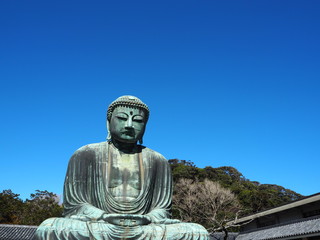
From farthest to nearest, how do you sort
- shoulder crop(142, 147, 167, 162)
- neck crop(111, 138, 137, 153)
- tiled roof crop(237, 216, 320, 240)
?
tiled roof crop(237, 216, 320, 240) → shoulder crop(142, 147, 167, 162) → neck crop(111, 138, 137, 153)

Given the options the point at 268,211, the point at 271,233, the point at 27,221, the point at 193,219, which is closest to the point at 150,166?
the point at 271,233

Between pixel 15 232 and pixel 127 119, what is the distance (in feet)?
73.2

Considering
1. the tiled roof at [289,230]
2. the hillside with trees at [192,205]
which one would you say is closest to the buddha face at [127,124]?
the tiled roof at [289,230]

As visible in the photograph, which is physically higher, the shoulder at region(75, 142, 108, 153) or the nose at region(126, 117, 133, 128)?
the nose at region(126, 117, 133, 128)

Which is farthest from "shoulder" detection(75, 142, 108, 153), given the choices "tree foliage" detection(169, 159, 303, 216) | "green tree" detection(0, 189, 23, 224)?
"tree foliage" detection(169, 159, 303, 216)

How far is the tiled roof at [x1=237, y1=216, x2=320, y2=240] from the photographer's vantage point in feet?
59.3

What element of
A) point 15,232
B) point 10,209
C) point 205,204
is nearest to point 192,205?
point 205,204

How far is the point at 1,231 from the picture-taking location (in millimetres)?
22734

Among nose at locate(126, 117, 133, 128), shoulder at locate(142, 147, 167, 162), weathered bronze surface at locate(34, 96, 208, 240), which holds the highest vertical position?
nose at locate(126, 117, 133, 128)

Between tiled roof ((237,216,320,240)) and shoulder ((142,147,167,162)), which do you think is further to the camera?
tiled roof ((237,216,320,240))

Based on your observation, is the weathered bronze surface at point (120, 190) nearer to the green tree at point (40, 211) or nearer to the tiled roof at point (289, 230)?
the tiled roof at point (289, 230)

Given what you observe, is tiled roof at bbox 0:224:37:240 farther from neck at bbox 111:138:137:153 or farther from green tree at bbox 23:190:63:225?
neck at bbox 111:138:137:153

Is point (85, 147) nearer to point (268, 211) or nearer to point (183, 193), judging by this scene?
point (268, 211)

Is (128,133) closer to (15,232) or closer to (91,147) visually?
(91,147)
